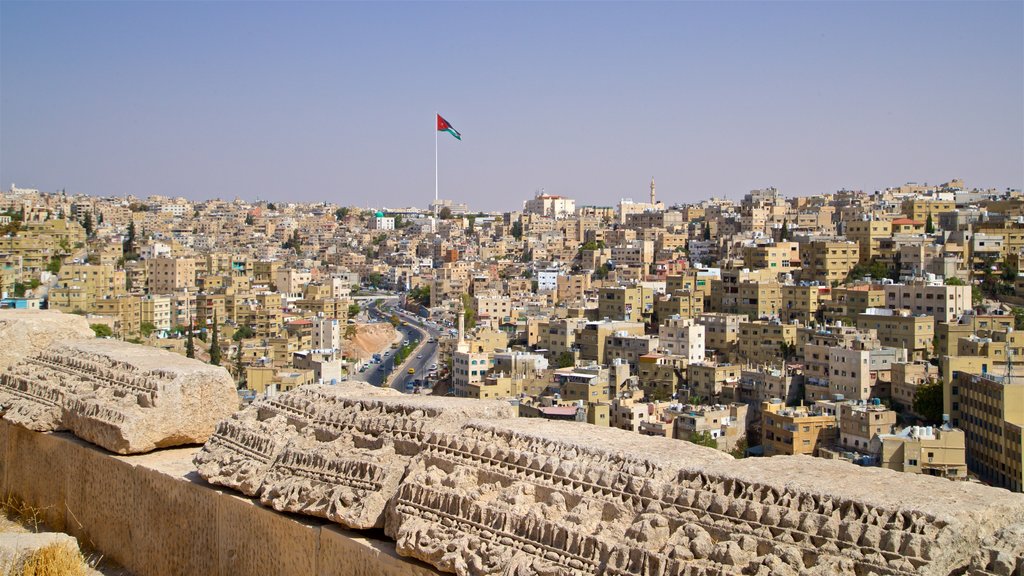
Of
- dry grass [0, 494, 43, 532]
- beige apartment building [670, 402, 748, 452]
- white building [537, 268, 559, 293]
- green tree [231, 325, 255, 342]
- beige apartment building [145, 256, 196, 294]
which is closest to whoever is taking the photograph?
dry grass [0, 494, 43, 532]

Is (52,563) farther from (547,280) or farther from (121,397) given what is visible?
(547,280)

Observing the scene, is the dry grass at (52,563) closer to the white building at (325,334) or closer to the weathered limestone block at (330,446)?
the weathered limestone block at (330,446)

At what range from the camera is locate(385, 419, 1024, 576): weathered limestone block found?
391cm

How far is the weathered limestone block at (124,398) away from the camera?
7.24 metres

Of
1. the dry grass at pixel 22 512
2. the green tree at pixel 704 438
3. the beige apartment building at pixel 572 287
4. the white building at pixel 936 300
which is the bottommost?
the green tree at pixel 704 438

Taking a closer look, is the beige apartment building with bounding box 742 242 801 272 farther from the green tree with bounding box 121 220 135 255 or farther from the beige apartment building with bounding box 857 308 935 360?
the green tree with bounding box 121 220 135 255

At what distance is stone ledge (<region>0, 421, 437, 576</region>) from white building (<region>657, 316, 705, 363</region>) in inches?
788

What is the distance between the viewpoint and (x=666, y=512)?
14.8 feet

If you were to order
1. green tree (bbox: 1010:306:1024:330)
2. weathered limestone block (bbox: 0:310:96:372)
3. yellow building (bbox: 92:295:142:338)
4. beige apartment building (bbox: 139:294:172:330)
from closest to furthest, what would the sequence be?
weathered limestone block (bbox: 0:310:96:372)
green tree (bbox: 1010:306:1024:330)
yellow building (bbox: 92:295:142:338)
beige apartment building (bbox: 139:294:172:330)

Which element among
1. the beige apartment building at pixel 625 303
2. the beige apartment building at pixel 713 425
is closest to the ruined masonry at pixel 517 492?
the beige apartment building at pixel 713 425

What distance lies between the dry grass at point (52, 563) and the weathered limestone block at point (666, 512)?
5.78 feet

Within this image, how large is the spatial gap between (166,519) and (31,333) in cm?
357

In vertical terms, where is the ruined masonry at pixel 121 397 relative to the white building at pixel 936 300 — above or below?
above

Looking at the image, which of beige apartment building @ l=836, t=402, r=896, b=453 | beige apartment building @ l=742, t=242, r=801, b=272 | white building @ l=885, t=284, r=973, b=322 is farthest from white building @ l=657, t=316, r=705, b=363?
beige apartment building @ l=742, t=242, r=801, b=272
